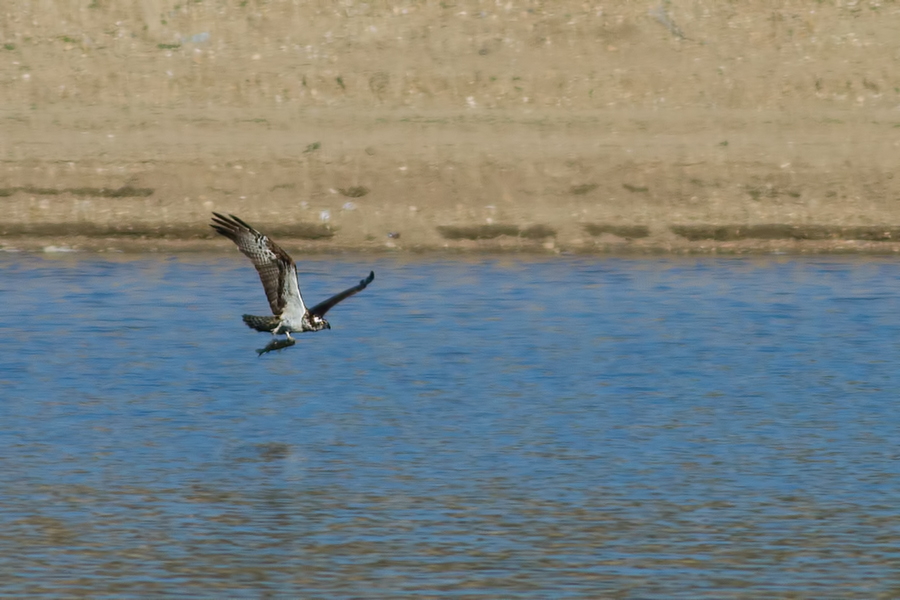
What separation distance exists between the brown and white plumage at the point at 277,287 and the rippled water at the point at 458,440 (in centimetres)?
79

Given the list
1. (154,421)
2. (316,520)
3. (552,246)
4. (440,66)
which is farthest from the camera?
(440,66)

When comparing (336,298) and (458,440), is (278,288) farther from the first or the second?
(458,440)

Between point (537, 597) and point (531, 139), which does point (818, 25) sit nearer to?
point (531, 139)

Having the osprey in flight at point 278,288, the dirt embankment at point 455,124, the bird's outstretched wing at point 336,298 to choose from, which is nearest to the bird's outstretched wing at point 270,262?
the osprey in flight at point 278,288

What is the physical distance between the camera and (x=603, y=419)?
14602 mm

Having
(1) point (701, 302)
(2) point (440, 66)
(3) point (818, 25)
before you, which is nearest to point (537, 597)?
(1) point (701, 302)

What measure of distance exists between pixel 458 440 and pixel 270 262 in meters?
1.93

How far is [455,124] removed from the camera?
92.0 feet

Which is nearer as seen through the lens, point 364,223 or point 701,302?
point 701,302

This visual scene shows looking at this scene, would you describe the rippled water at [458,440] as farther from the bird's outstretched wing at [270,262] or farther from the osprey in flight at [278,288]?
the bird's outstretched wing at [270,262]

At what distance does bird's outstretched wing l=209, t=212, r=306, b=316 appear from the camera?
1370cm

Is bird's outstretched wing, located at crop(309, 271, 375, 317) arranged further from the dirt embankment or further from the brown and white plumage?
the dirt embankment

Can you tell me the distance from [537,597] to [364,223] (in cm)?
1622

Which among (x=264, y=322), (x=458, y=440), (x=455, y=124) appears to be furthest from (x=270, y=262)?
(x=455, y=124)
